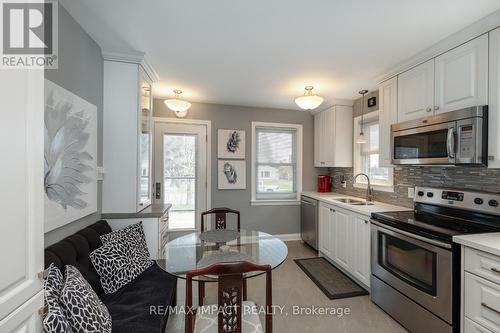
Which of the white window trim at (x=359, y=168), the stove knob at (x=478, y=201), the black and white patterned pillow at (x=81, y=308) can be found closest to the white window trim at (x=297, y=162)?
the white window trim at (x=359, y=168)

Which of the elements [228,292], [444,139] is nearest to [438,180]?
[444,139]

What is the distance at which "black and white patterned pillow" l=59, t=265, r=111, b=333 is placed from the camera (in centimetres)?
105

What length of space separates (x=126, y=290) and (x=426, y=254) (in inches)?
90.9

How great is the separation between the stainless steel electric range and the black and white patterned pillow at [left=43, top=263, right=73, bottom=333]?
7.49ft

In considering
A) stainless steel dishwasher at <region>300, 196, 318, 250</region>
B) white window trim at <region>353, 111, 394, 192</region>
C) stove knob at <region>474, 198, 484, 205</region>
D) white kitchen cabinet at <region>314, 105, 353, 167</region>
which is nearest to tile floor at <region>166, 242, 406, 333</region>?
stainless steel dishwasher at <region>300, 196, 318, 250</region>

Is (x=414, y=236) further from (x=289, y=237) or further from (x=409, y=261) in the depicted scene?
(x=289, y=237)

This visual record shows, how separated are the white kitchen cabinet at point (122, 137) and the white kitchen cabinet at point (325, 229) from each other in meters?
2.49

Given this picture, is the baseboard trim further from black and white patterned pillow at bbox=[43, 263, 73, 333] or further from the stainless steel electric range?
black and white patterned pillow at bbox=[43, 263, 73, 333]

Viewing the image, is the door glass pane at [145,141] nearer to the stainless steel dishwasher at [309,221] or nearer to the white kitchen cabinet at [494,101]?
the stainless steel dishwasher at [309,221]

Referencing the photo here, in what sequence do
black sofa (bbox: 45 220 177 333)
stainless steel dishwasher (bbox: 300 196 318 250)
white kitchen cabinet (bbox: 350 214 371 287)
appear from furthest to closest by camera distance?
1. stainless steel dishwasher (bbox: 300 196 318 250)
2. white kitchen cabinet (bbox: 350 214 371 287)
3. black sofa (bbox: 45 220 177 333)

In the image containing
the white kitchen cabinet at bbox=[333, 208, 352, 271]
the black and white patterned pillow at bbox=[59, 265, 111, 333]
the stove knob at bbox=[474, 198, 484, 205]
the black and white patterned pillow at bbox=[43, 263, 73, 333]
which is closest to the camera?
the black and white patterned pillow at bbox=[43, 263, 73, 333]

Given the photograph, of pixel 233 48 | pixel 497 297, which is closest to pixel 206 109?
pixel 233 48

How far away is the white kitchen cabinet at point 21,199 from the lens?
0.73 m

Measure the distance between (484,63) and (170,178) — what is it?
3.86m
